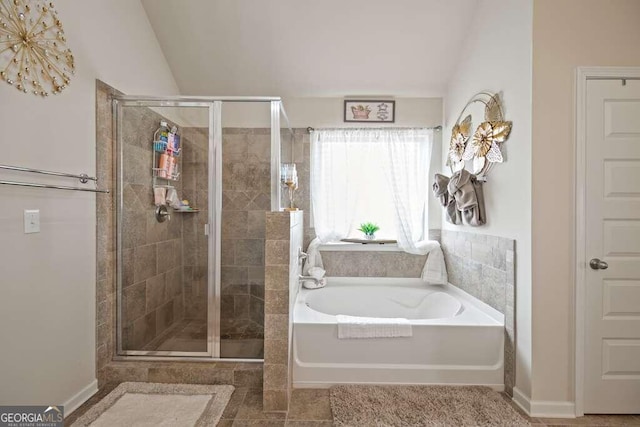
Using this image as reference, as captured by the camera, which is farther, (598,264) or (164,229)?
(164,229)

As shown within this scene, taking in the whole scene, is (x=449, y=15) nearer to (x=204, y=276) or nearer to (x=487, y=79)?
(x=487, y=79)

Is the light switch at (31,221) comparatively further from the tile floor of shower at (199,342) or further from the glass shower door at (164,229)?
the tile floor of shower at (199,342)

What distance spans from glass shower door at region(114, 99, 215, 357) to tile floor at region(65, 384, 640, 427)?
43 cm

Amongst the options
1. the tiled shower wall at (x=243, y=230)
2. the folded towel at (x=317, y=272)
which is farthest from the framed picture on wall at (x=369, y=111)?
the folded towel at (x=317, y=272)

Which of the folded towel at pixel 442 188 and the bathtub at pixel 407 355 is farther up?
the folded towel at pixel 442 188

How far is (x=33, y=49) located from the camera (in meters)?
1.52

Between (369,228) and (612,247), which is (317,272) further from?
(612,247)

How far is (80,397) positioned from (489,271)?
9.27 ft

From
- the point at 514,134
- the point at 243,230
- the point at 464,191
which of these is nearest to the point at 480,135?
the point at 514,134

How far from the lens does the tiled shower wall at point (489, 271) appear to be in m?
2.00

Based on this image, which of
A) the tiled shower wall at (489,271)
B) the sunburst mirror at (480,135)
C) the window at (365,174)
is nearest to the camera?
the tiled shower wall at (489,271)

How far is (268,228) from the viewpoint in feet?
6.16

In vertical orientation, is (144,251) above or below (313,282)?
above

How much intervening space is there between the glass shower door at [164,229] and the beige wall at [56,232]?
0.24 meters
